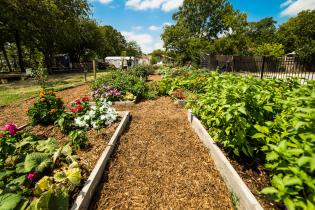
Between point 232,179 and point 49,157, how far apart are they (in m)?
2.68

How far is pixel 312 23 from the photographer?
34.8 m

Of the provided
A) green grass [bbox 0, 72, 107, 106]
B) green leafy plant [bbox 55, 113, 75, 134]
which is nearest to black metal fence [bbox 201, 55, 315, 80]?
green leafy plant [bbox 55, 113, 75, 134]

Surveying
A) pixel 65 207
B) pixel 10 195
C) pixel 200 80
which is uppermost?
pixel 200 80

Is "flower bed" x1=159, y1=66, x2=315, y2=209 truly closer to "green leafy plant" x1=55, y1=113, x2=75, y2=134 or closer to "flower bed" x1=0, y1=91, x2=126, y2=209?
"flower bed" x1=0, y1=91, x2=126, y2=209

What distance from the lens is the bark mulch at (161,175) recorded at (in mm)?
2443

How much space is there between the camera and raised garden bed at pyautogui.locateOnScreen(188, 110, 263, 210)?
6.74ft

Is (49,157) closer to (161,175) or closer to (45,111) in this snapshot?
(161,175)

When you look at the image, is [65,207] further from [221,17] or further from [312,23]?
[312,23]

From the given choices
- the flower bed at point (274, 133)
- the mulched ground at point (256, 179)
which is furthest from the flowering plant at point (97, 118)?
the mulched ground at point (256, 179)

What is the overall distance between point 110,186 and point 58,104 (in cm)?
333

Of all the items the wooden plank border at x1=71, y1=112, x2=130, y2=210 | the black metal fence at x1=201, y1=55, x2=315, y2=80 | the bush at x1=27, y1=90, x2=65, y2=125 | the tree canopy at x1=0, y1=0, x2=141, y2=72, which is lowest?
the wooden plank border at x1=71, y1=112, x2=130, y2=210

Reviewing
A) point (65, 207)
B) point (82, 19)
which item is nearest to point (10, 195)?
point (65, 207)

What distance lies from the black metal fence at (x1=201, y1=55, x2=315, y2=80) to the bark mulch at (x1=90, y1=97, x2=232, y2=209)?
2.92 metres

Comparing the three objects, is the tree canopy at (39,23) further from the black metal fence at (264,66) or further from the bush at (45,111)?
the black metal fence at (264,66)
